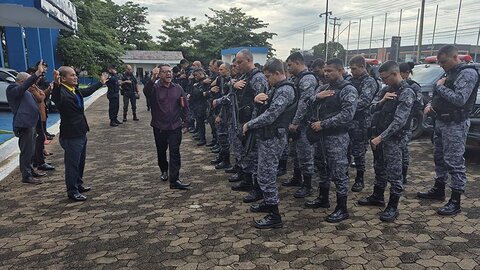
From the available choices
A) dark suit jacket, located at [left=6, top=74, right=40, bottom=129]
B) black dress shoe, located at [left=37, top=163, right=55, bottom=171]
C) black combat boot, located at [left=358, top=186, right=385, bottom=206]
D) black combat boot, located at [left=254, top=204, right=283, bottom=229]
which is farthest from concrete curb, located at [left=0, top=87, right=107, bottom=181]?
black combat boot, located at [left=358, top=186, right=385, bottom=206]

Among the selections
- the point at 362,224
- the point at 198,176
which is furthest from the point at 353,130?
the point at 198,176

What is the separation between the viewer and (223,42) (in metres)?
45.6

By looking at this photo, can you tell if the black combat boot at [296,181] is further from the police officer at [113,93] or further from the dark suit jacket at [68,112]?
the police officer at [113,93]

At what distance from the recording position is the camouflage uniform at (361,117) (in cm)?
480

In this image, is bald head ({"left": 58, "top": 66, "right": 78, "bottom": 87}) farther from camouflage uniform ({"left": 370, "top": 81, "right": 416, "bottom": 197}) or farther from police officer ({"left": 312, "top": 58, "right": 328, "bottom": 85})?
camouflage uniform ({"left": 370, "top": 81, "right": 416, "bottom": 197})

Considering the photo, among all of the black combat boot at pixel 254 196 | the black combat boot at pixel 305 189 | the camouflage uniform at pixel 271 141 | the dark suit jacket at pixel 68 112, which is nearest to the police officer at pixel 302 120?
the black combat boot at pixel 305 189

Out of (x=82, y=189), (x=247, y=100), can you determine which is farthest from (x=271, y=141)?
(x=82, y=189)

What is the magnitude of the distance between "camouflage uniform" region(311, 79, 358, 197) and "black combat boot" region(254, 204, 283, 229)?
721 millimetres

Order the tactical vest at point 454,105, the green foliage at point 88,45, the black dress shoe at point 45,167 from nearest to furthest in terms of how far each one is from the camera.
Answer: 1. the tactical vest at point 454,105
2. the black dress shoe at point 45,167
3. the green foliage at point 88,45

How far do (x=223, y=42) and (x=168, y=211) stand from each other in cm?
4348

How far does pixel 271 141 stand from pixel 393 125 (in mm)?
1268

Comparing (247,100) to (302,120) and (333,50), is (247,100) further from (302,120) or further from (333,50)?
(333,50)

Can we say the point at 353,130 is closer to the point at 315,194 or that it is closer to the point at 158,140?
the point at 315,194

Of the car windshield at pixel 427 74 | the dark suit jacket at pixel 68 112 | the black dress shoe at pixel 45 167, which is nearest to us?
the dark suit jacket at pixel 68 112
